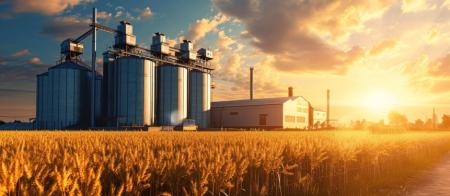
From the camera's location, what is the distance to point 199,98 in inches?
3263

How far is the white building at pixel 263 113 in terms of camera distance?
82562mm

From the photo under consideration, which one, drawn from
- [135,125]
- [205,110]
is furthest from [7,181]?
[205,110]

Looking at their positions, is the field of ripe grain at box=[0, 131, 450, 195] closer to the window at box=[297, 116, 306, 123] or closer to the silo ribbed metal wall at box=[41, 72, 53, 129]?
the silo ribbed metal wall at box=[41, 72, 53, 129]

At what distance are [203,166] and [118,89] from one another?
65.3m

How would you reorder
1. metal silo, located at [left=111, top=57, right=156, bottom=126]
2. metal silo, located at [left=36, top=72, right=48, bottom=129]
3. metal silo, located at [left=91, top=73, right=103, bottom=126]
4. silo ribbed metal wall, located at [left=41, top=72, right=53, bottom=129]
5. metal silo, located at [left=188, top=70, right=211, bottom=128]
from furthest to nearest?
metal silo, located at [left=188, top=70, right=211, bottom=128]
metal silo, located at [left=91, top=73, right=103, bottom=126]
metal silo, located at [left=36, top=72, right=48, bottom=129]
silo ribbed metal wall, located at [left=41, top=72, right=53, bottom=129]
metal silo, located at [left=111, top=57, right=156, bottom=126]

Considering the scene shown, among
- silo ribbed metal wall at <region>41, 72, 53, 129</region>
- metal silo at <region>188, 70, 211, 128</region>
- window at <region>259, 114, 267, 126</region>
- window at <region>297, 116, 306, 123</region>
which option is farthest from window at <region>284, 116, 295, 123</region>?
silo ribbed metal wall at <region>41, 72, 53, 129</region>

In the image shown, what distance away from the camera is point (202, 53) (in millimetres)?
91688

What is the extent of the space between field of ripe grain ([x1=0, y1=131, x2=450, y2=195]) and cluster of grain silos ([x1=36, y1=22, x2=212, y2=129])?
5042cm

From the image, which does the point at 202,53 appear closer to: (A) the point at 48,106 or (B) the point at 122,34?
(B) the point at 122,34

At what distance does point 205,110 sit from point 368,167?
212 feet

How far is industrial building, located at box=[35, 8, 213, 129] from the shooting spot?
69.3 meters

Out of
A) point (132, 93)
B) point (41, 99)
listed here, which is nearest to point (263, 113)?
point (132, 93)

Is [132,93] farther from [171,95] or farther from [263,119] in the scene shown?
[263,119]

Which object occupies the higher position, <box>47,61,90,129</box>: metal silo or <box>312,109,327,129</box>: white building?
<box>47,61,90,129</box>: metal silo
